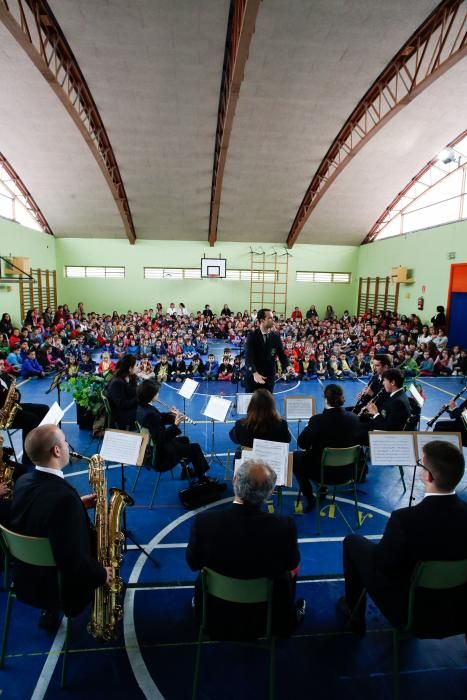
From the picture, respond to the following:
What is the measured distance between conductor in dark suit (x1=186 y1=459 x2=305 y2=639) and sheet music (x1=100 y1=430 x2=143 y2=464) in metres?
1.65

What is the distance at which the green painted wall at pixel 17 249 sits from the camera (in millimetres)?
17203

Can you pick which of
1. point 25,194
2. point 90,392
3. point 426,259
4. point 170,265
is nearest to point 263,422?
point 90,392

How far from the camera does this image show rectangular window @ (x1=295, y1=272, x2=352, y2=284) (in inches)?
1010

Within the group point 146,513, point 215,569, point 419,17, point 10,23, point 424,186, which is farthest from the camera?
point 424,186

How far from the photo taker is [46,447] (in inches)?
117

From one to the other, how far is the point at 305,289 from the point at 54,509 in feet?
79.7

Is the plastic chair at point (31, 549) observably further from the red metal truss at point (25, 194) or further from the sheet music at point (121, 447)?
the red metal truss at point (25, 194)

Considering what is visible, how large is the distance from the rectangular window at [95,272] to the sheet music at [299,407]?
68.1ft

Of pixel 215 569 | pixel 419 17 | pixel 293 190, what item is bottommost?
pixel 215 569

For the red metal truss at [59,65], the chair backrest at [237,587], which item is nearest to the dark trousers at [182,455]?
the chair backrest at [237,587]

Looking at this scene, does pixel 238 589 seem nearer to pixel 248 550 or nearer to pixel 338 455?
pixel 248 550

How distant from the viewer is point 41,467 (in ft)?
9.84

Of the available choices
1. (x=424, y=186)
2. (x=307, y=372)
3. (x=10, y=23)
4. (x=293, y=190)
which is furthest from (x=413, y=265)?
(x=10, y=23)

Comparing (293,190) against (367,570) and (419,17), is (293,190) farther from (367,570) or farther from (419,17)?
(367,570)
